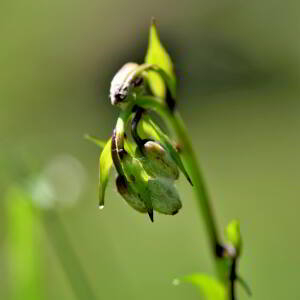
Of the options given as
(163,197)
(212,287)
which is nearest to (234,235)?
(212,287)

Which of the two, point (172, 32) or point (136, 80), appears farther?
point (172, 32)

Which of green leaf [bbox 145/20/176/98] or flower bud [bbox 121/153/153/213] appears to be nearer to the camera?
flower bud [bbox 121/153/153/213]

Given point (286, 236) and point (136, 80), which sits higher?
point (136, 80)

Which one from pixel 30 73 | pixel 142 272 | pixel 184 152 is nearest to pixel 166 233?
pixel 142 272

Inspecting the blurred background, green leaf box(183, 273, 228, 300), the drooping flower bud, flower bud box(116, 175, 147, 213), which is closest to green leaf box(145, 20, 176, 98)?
the drooping flower bud

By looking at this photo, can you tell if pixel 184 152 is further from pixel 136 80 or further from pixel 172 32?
pixel 172 32

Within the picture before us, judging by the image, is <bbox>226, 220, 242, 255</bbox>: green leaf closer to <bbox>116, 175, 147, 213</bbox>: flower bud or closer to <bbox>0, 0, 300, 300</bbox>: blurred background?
<bbox>116, 175, 147, 213</bbox>: flower bud
